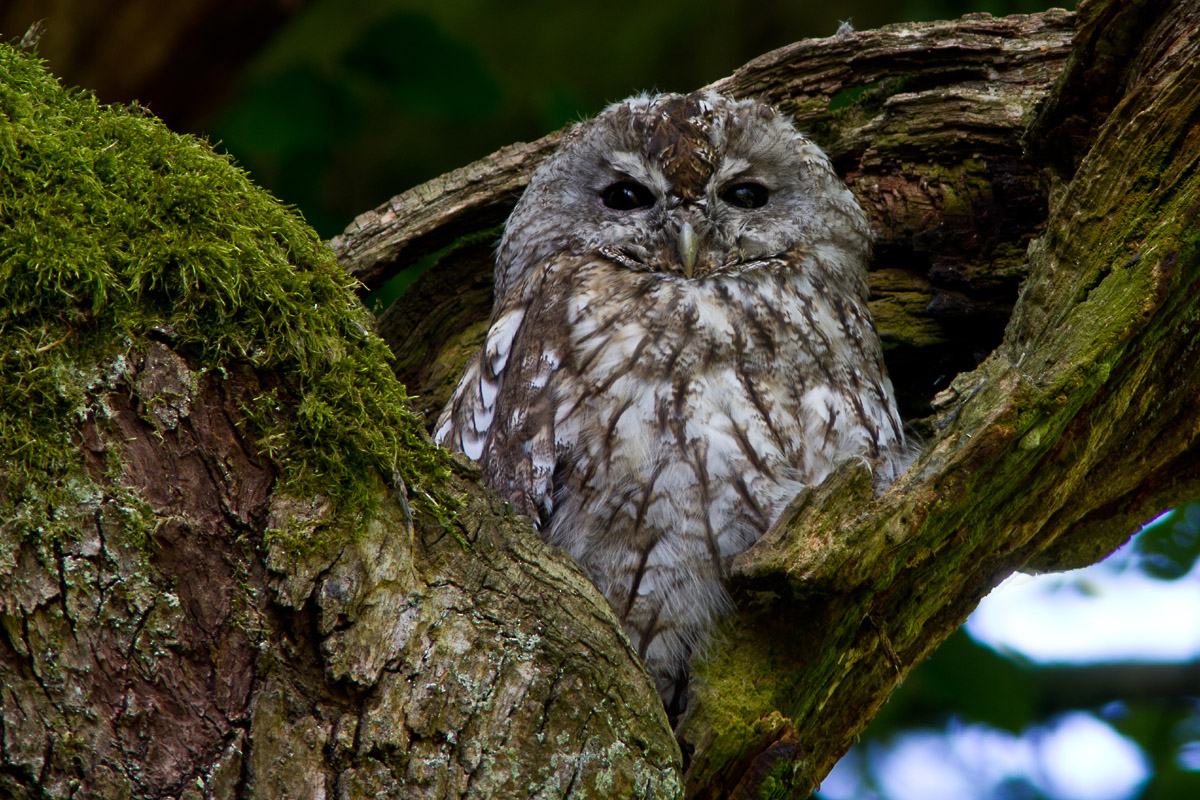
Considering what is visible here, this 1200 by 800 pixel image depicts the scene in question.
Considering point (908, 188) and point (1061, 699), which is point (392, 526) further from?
point (1061, 699)

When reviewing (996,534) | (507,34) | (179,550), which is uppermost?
(507,34)

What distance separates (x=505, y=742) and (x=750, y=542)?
30.0 inches

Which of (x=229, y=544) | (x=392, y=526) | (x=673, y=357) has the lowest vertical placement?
(x=229, y=544)

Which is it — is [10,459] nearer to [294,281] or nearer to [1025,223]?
[294,281]

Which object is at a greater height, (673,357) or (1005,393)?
(673,357)

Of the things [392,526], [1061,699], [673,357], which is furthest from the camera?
Answer: [1061,699]

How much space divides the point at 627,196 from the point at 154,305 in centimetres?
147

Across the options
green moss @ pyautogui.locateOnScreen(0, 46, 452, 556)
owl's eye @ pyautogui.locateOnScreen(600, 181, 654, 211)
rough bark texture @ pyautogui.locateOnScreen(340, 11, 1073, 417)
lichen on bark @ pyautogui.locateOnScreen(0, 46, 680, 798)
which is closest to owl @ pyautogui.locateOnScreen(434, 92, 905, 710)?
owl's eye @ pyautogui.locateOnScreen(600, 181, 654, 211)

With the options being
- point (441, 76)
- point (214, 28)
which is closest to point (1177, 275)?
point (441, 76)

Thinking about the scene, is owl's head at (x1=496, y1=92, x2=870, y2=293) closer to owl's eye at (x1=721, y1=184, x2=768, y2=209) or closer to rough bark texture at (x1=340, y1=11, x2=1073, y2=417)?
owl's eye at (x1=721, y1=184, x2=768, y2=209)

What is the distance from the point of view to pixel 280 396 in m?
1.43

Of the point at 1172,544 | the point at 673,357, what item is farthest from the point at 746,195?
the point at 1172,544

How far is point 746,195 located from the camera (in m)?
2.59

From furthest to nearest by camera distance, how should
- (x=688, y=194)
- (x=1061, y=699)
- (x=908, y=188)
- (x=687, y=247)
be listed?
1. (x=1061, y=699)
2. (x=908, y=188)
3. (x=688, y=194)
4. (x=687, y=247)
